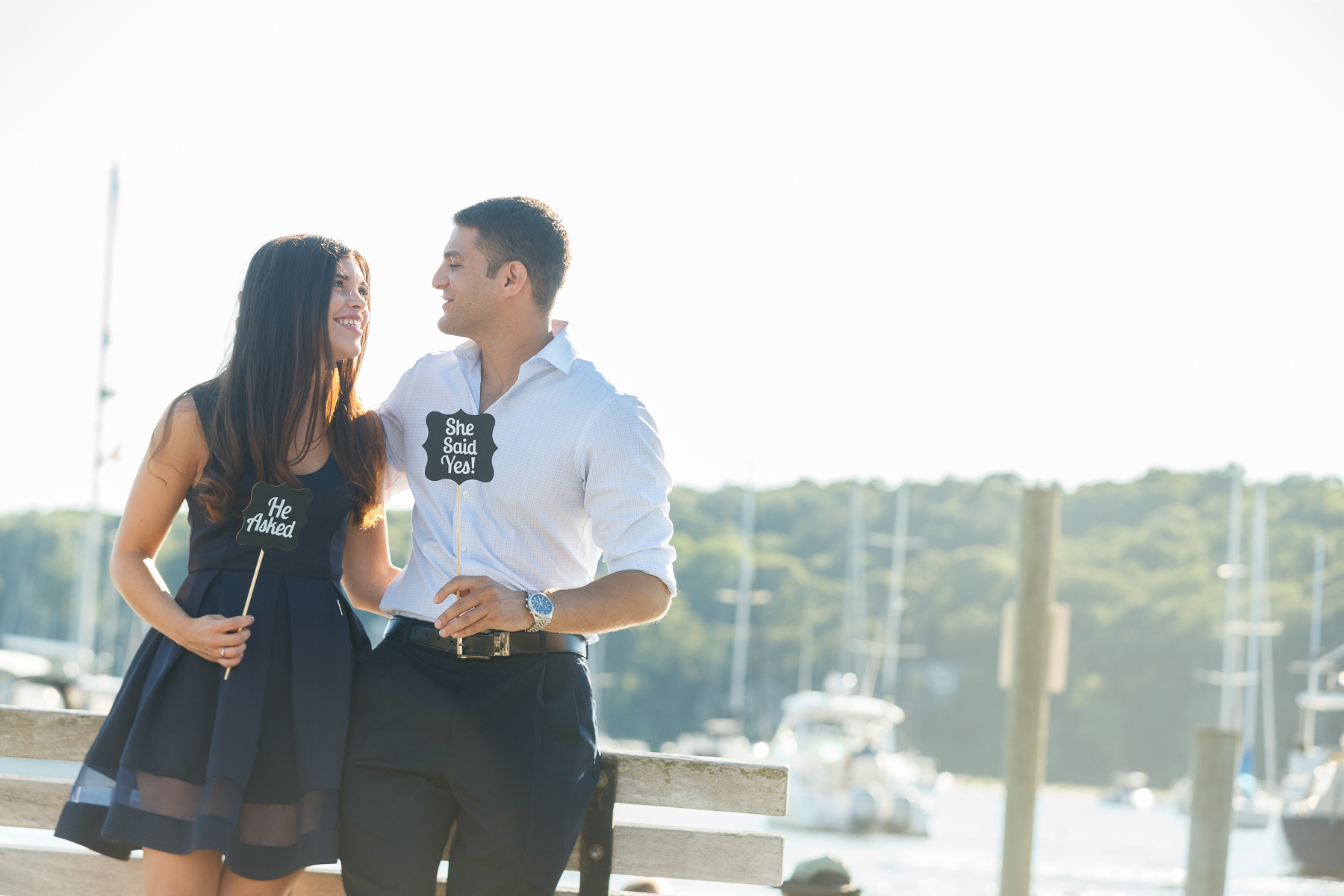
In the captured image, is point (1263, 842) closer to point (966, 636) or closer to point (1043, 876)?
point (1043, 876)

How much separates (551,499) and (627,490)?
20cm

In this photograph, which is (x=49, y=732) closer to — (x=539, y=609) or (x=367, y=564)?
(x=367, y=564)

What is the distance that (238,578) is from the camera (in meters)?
2.92

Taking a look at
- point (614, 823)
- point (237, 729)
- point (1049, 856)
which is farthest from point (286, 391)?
point (1049, 856)

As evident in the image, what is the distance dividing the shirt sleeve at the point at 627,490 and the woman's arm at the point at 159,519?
0.84 metres

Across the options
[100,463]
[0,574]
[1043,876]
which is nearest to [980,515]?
[1043,876]

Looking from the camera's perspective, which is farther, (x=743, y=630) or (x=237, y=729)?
(x=743, y=630)

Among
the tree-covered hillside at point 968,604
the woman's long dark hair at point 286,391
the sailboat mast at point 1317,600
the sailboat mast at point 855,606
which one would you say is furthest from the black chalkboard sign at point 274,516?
the sailboat mast at point 1317,600

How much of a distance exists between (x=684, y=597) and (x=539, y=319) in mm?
46937

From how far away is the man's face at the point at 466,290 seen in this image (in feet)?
10.9

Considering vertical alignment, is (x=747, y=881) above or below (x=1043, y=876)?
above

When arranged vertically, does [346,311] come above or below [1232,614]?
above

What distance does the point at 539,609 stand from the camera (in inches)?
113

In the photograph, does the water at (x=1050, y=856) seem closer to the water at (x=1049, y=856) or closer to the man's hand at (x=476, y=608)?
the water at (x=1049, y=856)
